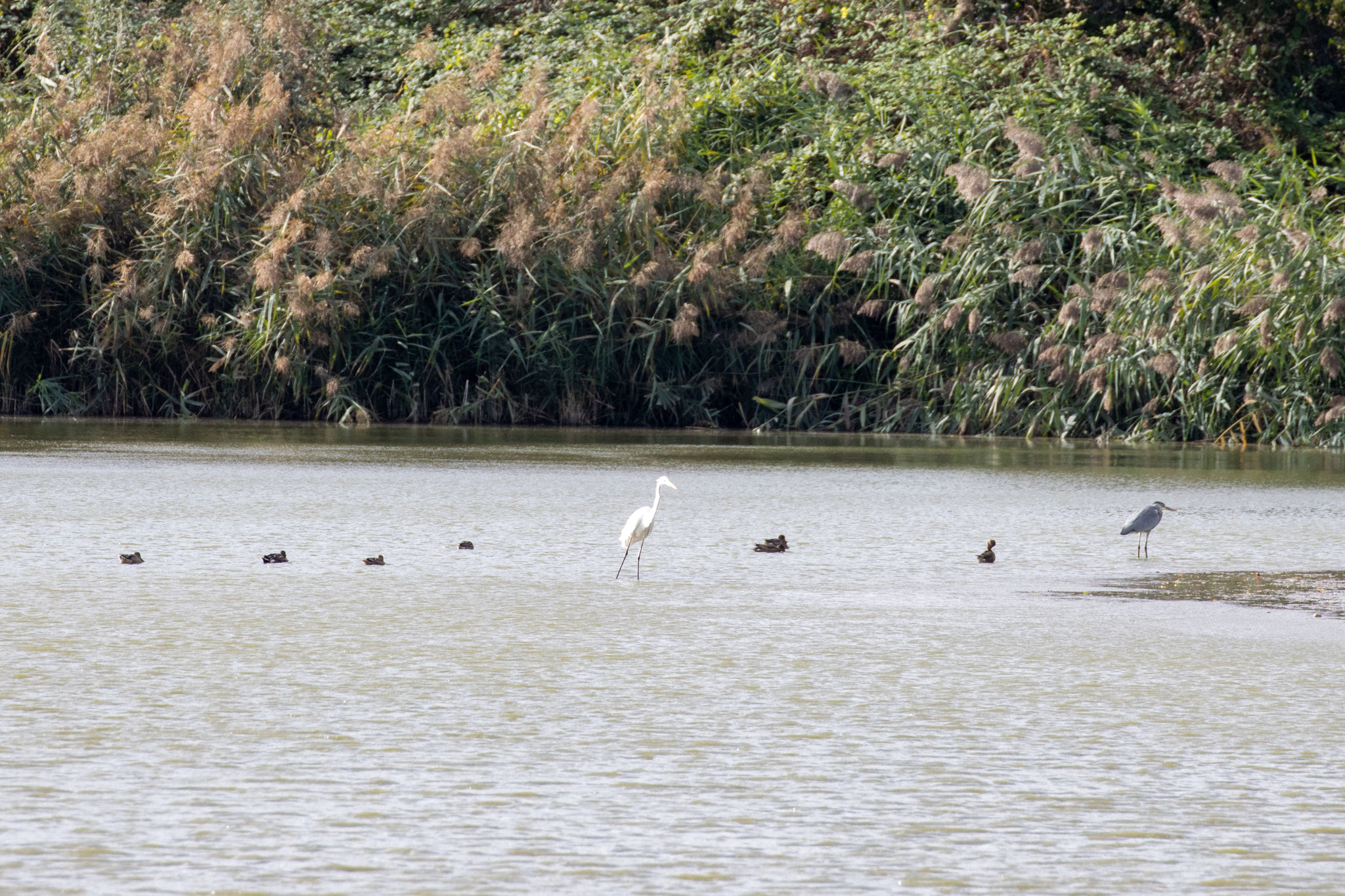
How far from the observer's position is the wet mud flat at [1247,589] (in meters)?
6.28

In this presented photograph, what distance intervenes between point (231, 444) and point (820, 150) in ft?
24.0

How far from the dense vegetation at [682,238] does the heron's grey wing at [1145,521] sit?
8.41m

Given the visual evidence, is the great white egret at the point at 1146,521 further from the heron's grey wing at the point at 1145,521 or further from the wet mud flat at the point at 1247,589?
the wet mud flat at the point at 1247,589

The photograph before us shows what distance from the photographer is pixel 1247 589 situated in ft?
21.8

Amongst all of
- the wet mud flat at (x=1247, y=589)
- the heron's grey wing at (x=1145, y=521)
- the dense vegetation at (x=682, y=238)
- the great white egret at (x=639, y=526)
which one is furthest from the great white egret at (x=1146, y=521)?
the dense vegetation at (x=682, y=238)

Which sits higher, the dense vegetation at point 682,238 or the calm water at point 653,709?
the dense vegetation at point 682,238

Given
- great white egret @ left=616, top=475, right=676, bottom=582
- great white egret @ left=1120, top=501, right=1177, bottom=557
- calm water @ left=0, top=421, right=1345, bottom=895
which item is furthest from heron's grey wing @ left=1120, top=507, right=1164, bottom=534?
great white egret @ left=616, top=475, right=676, bottom=582

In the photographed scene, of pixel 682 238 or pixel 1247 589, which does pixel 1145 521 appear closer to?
pixel 1247 589

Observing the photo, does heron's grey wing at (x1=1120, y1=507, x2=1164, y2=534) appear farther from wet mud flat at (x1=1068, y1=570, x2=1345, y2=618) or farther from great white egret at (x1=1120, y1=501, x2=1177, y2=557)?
wet mud flat at (x1=1068, y1=570, x2=1345, y2=618)

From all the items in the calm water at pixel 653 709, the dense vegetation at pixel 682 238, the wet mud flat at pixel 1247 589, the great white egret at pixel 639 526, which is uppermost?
the dense vegetation at pixel 682 238

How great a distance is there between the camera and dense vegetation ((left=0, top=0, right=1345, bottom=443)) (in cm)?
1672

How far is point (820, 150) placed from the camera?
62.2 ft

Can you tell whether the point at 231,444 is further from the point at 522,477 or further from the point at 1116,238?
the point at 1116,238

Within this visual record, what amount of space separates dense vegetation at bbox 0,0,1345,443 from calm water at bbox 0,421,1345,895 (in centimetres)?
768
